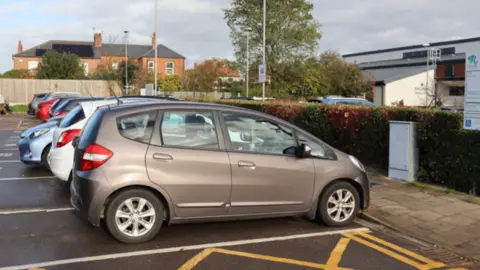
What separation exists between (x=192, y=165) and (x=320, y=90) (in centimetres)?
4098

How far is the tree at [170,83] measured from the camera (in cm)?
5712

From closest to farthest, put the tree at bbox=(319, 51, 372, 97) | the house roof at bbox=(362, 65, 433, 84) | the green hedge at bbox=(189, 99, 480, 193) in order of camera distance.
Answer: the green hedge at bbox=(189, 99, 480, 193)
the tree at bbox=(319, 51, 372, 97)
the house roof at bbox=(362, 65, 433, 84)

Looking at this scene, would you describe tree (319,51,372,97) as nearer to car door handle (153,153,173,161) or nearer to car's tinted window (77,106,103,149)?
car's tinted window (77,106,103,149)

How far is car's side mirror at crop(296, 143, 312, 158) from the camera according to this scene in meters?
5.72

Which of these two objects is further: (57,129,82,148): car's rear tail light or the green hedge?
the green hedge

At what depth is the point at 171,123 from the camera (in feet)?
17.7

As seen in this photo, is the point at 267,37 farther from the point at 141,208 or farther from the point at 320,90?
the point at 141,208

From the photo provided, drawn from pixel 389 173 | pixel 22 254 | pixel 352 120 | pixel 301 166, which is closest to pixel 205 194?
pixel 301 166

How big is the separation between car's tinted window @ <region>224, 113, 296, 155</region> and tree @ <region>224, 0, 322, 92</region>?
122ft

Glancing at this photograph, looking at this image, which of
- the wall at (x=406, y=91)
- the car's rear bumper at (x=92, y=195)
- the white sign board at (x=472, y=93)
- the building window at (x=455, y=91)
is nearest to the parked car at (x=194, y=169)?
the car's rear bumper at (x=92, y=195)

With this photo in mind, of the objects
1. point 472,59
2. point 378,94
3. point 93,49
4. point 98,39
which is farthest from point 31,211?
point 93,49

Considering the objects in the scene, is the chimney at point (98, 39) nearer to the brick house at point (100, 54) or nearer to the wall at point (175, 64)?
the brick house at point (100, 54)

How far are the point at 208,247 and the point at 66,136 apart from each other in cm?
358

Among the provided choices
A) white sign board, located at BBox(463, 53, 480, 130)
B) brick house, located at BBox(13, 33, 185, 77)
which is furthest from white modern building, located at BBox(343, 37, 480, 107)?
white sign board, located at BBox(463, 53, 480, 130)
